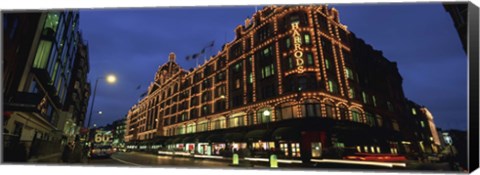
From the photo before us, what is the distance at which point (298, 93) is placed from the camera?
2811 cm

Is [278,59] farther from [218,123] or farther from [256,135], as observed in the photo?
[218,123]

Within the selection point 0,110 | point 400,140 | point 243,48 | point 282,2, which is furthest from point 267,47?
point 0,110

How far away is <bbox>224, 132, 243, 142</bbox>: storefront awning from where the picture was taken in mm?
33537

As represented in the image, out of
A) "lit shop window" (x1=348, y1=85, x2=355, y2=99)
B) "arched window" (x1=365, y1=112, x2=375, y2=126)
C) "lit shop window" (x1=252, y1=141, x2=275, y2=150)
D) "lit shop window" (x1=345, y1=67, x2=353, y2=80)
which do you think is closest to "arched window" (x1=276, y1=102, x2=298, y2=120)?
"lit shop window" (x1=252, y1=141, x2=275, y2=150)

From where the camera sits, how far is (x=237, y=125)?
36.5 m

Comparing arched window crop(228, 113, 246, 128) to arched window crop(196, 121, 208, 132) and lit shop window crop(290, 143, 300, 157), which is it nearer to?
arched window crop(196, 121, 208, 132)

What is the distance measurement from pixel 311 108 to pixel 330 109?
2310mm

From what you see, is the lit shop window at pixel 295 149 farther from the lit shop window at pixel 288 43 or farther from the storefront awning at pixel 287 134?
the lit shop window at pixel 288 43

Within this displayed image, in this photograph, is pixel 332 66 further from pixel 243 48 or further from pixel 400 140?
pixel 400 140

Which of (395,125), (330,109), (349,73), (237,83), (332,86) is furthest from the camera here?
(395,125)

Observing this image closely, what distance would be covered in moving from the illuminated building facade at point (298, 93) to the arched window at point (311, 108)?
0.34 ft

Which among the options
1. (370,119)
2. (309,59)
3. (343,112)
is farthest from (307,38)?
(370,119)

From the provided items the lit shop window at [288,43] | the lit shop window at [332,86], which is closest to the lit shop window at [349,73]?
the lit shop window at [332,86]

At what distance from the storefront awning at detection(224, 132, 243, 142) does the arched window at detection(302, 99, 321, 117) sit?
388 inches
